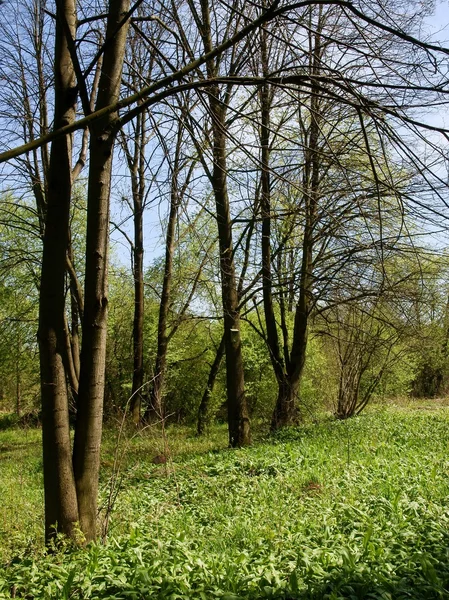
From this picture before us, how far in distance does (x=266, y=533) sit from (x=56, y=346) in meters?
2.27

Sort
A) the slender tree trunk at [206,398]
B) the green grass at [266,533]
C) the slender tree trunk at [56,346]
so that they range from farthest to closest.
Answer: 1. the slender tree trunk at [206,398]
2. the slender tree trunk at [56,346]
3. the green grass at [266,533]

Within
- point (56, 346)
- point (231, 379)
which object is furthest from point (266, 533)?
point (231, 379)

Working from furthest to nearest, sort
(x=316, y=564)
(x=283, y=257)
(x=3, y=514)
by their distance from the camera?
(x=283, y=257) → (x=3, y=514) → (x=316, y=564)

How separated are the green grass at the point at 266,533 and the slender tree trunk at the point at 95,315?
10.5 inches

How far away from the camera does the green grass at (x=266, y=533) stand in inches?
126

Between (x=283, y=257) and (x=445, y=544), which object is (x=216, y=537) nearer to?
(x=445, y=544)

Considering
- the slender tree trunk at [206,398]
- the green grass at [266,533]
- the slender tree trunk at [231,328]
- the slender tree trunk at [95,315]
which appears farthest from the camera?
the slender tree trunk at [206,398]

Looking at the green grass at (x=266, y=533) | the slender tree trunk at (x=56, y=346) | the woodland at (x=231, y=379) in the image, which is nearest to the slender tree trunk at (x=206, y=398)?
the woodland at (x=231, y=379)

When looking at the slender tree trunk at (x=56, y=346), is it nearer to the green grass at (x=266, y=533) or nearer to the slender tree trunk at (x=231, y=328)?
the green grass at (x=266, y=533)

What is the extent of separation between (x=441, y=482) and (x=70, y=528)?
12.1ft

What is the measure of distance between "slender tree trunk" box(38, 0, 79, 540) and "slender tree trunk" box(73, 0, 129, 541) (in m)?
0.17

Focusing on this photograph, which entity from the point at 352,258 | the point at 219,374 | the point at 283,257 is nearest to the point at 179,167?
the point at 352,258

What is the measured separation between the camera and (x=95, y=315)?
4.44 m

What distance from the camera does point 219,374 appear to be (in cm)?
1847
